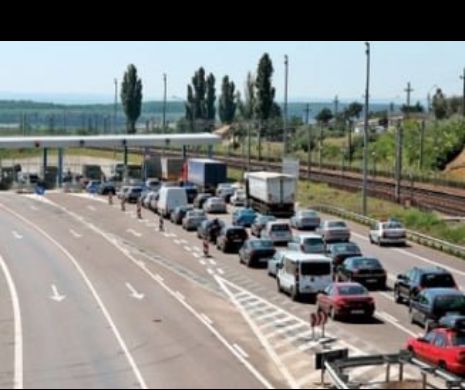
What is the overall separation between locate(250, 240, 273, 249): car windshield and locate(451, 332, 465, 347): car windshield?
1965 cm

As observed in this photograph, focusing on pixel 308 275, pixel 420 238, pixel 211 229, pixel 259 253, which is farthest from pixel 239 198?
pixel 308 275

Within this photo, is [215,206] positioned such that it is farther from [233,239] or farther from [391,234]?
[391,234]

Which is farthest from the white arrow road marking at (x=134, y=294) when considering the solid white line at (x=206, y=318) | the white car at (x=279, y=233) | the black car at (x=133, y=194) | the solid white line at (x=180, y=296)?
the black car at (x=133, y=194)

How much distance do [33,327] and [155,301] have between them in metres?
5.34

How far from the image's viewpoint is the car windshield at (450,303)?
2997 centimetres

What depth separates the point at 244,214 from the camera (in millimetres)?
58250

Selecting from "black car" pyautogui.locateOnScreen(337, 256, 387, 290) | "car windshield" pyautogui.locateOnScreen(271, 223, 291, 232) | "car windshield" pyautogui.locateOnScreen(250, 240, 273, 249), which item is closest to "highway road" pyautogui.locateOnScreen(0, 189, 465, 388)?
"black car" pyautogui.locateOnScreen(337, 256, 387, 290)

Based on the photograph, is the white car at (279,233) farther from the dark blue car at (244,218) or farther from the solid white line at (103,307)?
the solid white line at (103,307)

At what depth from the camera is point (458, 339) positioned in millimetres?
24406

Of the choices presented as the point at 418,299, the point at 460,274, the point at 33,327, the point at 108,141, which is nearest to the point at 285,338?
the point at 418,299

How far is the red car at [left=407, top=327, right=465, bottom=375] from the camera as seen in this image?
23766 millimetres

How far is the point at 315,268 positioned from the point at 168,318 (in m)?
5.56

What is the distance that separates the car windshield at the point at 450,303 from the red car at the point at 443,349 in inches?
189
